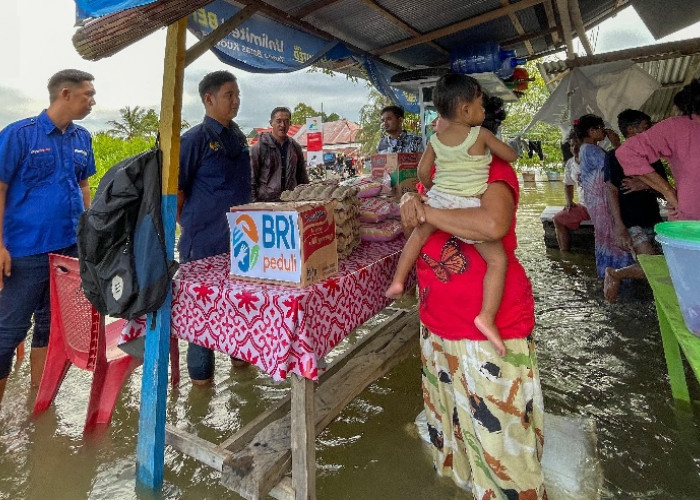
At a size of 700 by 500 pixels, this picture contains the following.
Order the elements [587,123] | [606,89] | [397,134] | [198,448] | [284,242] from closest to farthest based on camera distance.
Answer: [284,242] → [198,448] → [587,123] → [397,134] → [606,89]

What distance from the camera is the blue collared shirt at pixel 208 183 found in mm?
2650

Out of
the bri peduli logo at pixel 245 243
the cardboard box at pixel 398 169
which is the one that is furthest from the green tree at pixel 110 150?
the bri peduli logo at pixel 245 243

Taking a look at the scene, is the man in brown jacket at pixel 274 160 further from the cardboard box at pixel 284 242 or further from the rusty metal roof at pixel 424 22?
the cardboard box at pixel 284 242

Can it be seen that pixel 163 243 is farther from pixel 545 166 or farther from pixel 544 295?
pixel 545 166

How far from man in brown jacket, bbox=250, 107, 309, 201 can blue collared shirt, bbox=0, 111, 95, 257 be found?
1616 millimetres

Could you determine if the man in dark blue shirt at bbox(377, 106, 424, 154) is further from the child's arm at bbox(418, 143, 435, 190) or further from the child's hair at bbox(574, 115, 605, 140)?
the child's arm at bbox(418, 143, 435, 190)

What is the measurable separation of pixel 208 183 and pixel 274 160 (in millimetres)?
1531

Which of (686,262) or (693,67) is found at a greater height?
(693,67)

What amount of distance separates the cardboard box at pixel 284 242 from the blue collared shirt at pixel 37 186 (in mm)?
1744

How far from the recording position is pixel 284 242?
1708 millimetres

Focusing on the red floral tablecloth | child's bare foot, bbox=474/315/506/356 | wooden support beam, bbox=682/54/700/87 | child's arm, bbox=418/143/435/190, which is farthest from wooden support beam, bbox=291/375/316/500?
wooden support beam, bbox=682/54/700/87

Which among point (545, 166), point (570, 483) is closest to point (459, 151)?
point (570, 483)

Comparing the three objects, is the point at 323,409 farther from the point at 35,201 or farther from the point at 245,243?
the point at 35,201

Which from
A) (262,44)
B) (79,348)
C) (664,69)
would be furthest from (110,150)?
(664,69)
